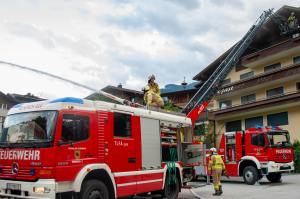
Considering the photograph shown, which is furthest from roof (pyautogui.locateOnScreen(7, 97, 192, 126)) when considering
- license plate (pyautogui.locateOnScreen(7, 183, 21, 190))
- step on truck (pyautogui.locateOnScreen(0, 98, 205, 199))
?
license plate (pyautogui.locateOnScreen(7, 183, 21, 190))

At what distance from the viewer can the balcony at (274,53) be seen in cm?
2451

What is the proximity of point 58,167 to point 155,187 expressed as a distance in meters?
3.54

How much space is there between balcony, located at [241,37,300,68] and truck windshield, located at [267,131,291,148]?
38.1ft

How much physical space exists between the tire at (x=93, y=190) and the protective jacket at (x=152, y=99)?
3.89 meters

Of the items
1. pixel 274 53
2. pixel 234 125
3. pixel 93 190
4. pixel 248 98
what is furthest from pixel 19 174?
pixel 234 125

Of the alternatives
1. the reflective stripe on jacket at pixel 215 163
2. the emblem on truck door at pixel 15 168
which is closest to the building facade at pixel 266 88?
the reflective stripe on jacket at pixel 215 163

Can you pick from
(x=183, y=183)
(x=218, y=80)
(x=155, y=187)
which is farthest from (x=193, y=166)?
(x=218, y=80)

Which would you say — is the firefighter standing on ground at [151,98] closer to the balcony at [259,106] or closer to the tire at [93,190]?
the tire at [93,190]

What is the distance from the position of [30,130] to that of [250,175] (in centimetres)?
1181

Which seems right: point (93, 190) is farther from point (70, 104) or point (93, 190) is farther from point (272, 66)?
point (272, 66)

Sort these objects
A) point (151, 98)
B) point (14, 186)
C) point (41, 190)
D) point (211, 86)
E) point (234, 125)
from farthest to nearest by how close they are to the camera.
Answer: point (234, 125)
point (211, 86)
point (151, 98)
point (14, 186)
point (41, 190)

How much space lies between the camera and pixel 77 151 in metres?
6.62

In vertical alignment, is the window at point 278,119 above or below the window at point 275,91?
below

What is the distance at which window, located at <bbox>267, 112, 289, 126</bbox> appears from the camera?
84.6 feet
